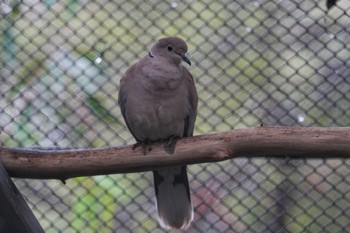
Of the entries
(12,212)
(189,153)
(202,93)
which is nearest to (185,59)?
(202,93)

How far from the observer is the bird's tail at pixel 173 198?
2.32 m

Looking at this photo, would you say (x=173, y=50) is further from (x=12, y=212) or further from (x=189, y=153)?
(x=12, y=212)

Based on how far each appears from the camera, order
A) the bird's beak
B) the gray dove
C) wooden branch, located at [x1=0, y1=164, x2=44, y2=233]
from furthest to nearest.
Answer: the bird's beak → the gray dove → wooden branch, located at [x1=0, y1=164, x2=44, y2=233]

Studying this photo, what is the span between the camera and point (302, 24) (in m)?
2.82

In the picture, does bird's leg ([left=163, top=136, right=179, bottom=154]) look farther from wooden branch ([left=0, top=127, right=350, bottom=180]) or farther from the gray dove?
the gray dove

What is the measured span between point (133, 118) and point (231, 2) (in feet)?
2.45

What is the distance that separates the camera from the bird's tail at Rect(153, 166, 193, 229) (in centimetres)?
232

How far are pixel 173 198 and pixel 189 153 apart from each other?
1.48 ft

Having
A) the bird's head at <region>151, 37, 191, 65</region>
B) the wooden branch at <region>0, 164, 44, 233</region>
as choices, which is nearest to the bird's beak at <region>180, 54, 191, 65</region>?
the bird's head at <region>151, 37, 191, 65</region>

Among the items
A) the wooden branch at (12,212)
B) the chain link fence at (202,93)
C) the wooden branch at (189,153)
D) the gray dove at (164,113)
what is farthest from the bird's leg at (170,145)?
the chain link fence at (202,93)

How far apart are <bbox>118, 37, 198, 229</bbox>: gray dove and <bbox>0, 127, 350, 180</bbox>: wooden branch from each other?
299mm

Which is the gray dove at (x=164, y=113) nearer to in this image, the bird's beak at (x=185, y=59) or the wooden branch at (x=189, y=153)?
the bird's beak at (x=185, y=59)

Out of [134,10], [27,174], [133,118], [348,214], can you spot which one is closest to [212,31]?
[134,10]

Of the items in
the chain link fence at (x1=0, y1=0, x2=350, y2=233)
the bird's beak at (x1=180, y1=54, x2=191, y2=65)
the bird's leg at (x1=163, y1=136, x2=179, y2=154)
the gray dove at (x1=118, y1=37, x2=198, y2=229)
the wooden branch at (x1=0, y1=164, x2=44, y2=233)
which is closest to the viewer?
the wooden branch at (x1=0, y1=164, x2=44, y2=233)
